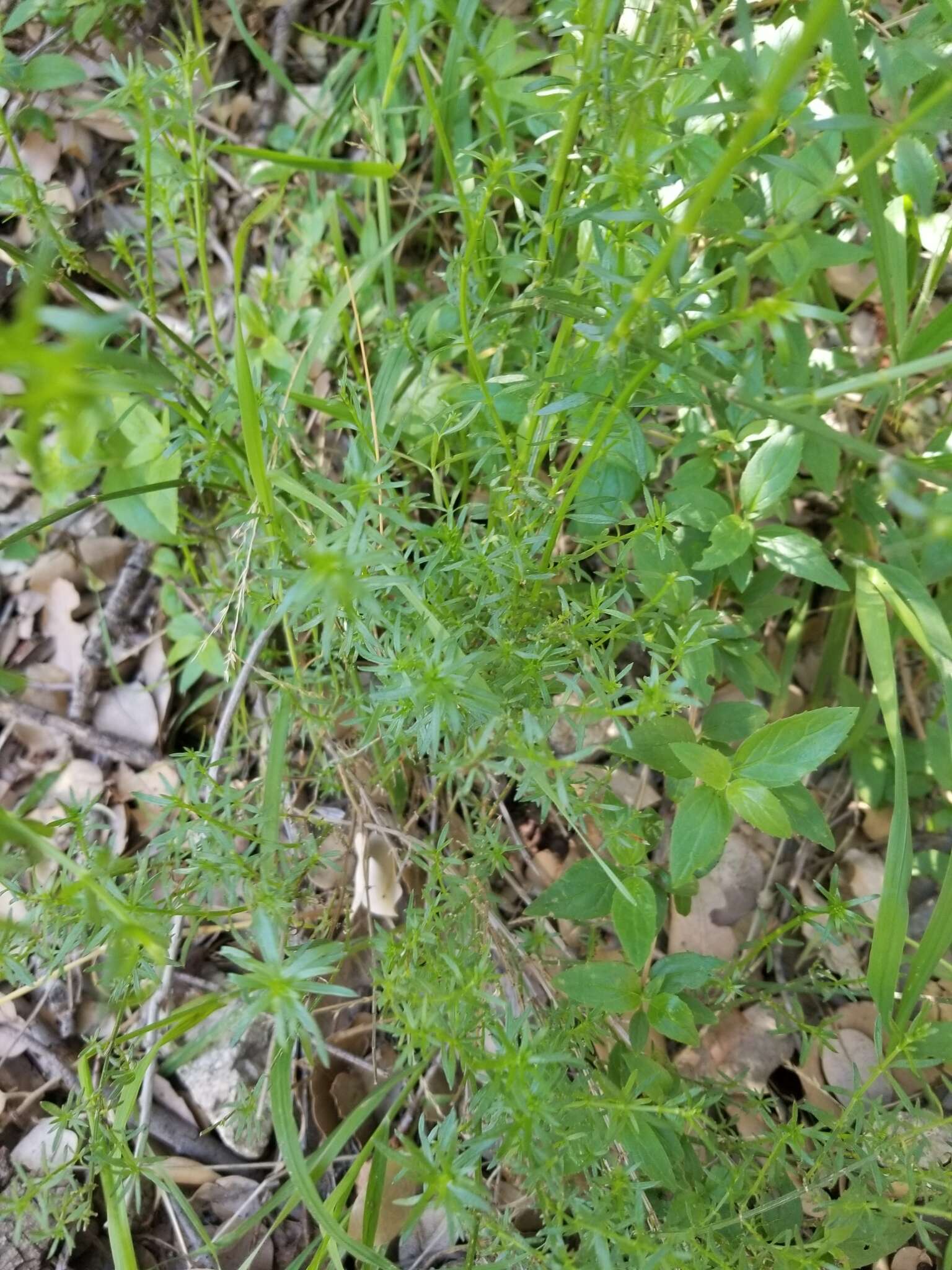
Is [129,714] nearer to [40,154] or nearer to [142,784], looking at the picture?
[142,784]

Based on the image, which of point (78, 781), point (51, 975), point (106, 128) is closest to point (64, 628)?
point (78, 781)

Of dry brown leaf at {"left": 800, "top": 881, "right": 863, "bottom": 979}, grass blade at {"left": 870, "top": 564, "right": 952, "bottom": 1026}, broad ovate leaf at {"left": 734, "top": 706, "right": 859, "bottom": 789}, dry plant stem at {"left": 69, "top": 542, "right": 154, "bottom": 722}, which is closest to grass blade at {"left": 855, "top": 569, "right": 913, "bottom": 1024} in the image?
grass blade at {"left": 870, "top": 564, "right": 952, "bottom": 1026}

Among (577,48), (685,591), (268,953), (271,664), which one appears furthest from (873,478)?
(268,953)

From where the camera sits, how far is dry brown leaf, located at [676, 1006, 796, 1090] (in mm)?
1551

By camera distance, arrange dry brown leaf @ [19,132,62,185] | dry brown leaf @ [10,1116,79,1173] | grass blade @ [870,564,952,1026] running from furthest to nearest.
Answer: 1. dry brown leaf @ [19,132,62,185]
2. dry brown leaf @ [10,1116,79,1173]
3. grass blade @ [870,564,952,1026]

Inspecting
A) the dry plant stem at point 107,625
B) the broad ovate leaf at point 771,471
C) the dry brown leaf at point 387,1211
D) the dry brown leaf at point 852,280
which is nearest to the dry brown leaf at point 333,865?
the dry brown leaf at point 387,1211

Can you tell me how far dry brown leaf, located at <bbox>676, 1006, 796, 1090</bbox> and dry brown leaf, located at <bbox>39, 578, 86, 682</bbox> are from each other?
1.52 metres

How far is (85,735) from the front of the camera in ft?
6.17

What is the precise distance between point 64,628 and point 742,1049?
5.49 ft

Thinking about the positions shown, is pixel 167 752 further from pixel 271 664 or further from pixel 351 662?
pixel 351 662

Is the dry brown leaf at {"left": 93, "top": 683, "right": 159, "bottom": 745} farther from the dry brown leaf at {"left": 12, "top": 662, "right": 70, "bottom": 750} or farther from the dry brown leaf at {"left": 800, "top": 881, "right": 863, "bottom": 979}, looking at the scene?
the dry brown leaf at {"left": 800, "top": 881, "right": 863, "bottom": 979}

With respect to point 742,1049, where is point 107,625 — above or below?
above

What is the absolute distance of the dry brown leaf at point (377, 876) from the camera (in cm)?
155

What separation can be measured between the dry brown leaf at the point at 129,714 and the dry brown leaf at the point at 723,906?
1.15 meters
